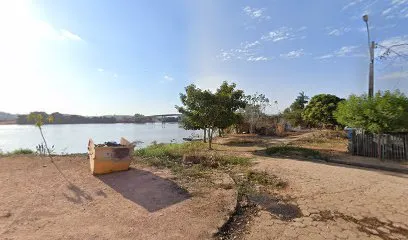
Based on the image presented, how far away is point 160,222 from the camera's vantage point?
14.7 ft

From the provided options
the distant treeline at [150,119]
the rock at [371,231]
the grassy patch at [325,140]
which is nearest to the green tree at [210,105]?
the grassy patch at [325,140]

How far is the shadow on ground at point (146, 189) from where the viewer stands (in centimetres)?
545

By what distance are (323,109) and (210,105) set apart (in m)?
15.3

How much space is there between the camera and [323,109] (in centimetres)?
2359

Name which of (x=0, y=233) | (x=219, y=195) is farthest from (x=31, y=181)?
(x=219, y=195)

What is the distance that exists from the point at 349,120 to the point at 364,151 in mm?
1493

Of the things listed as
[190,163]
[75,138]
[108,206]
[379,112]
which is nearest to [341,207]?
[108,206]

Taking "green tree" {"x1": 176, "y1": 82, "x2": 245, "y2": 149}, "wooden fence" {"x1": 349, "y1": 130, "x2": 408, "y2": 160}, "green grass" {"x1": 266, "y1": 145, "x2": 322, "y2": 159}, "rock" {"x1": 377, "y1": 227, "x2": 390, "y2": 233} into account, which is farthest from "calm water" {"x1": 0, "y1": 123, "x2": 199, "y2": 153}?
"rock" {"x1": 377, "y1": 227, "x2": 390, "y2": 233}

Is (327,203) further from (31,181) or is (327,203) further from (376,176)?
(31,181)

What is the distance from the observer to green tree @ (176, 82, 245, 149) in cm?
1252

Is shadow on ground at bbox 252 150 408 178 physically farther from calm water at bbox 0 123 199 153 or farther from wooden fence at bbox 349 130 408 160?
calm water at bbox 0 123 199 153

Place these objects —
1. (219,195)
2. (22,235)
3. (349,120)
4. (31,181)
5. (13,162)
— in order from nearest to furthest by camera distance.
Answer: (22,235) < (219,195) < (31,181) < (13,162) < (349,120)

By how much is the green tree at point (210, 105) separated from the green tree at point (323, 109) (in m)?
12.8

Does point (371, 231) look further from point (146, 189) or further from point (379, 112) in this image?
point (379, 112)
